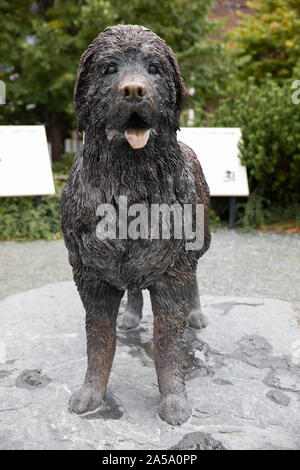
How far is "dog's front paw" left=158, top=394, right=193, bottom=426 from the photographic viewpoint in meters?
2.39

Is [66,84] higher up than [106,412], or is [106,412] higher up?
[66,84]

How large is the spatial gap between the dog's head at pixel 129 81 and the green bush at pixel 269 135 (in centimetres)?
498

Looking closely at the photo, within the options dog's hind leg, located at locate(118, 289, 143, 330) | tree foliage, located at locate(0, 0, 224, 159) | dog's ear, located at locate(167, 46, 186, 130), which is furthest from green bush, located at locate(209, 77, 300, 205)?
dog's ear, located at locate(167, 46, 186, 130)

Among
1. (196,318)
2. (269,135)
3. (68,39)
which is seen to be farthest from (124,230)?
(68,39)

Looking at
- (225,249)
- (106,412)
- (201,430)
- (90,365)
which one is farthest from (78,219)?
(225,249)

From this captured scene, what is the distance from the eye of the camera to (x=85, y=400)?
8.25 ft

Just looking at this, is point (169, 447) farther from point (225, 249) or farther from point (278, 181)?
point (278, 181)

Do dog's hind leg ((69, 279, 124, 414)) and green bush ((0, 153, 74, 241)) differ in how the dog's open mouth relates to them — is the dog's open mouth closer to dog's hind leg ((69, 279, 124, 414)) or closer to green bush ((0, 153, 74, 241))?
dog's hind leg ((69, 279, 124, 414))

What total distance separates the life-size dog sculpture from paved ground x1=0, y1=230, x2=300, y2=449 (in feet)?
0.49

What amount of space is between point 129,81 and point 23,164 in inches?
209

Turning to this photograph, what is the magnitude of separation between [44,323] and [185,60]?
255 inches

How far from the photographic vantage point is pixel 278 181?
7.29 metres

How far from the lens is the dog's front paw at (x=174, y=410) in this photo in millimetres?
2391

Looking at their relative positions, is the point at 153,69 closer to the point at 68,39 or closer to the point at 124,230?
the point at 124,230
